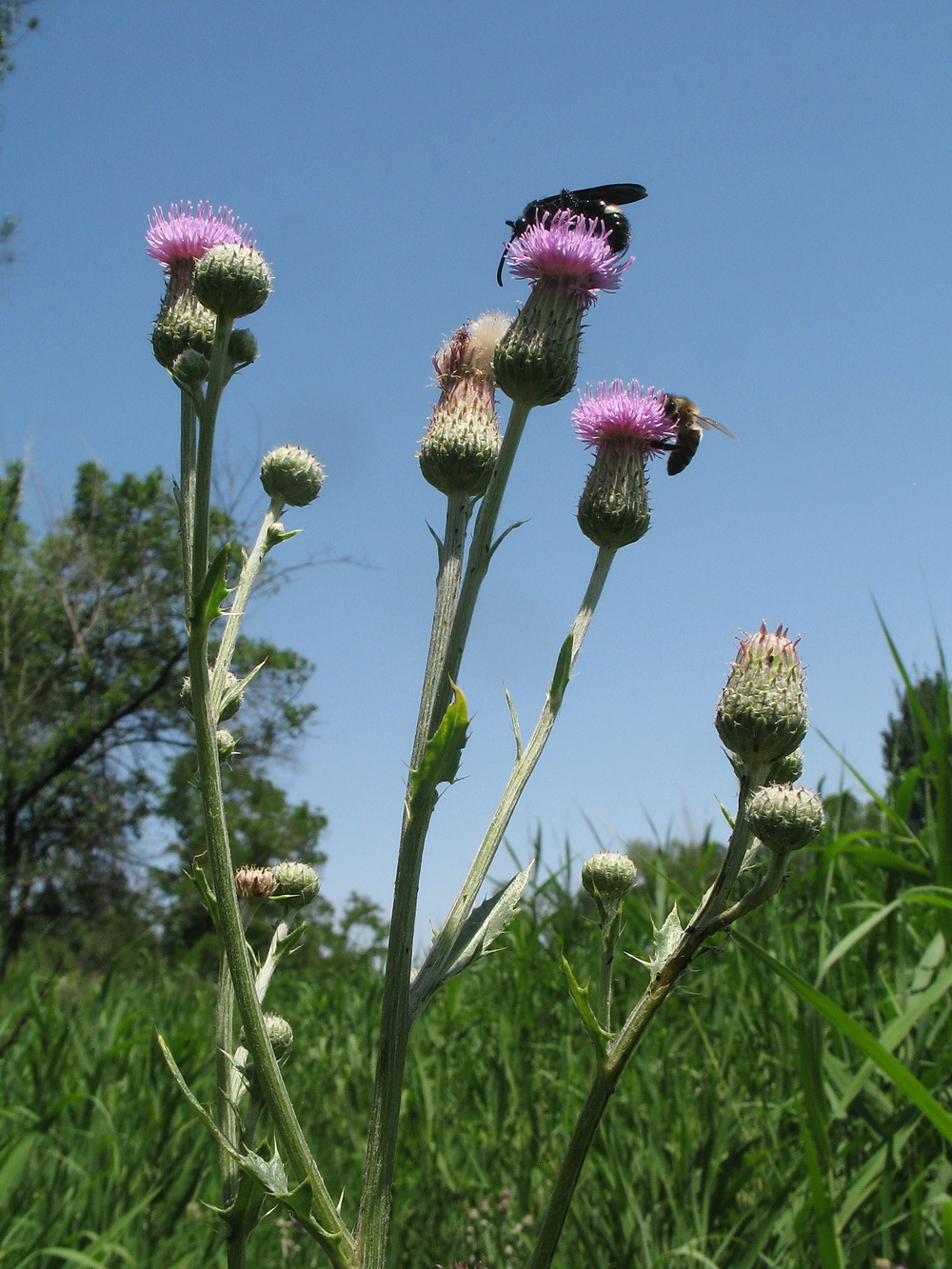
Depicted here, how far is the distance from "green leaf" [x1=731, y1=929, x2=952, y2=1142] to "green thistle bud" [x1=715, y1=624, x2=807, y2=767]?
0.33 m

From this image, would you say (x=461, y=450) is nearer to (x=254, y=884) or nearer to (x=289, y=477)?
(x=289, y=477)

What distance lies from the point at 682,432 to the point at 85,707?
21.0 meters

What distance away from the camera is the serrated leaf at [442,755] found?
4.76 ft

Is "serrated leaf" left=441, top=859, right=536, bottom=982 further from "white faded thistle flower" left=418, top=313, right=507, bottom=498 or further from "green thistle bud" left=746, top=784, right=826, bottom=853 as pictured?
"white faded thistle flower" left=418, top=313, right=507, bottom=498

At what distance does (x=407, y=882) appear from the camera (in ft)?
4.80

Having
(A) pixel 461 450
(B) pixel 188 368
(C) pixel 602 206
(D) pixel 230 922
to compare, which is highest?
(C) pixel 602 206

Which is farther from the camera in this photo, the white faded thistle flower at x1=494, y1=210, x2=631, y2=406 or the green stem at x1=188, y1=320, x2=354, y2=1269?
the white faded thistle flower at x1=494, y1=210, x2=631, y2=406

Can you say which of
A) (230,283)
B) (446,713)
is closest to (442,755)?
(446,713)

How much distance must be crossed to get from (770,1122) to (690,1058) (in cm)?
72

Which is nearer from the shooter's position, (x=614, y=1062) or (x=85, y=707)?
(x=614, y=1062)

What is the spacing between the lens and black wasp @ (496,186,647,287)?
7.32 feet

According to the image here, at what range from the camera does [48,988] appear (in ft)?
16.6

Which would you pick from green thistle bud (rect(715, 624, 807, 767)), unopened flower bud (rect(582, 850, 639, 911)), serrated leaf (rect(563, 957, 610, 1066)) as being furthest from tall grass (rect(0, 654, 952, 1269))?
serrated leaf (rect(563, 957, 610, 1066))

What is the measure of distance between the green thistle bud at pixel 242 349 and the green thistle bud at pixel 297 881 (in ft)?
3.58
